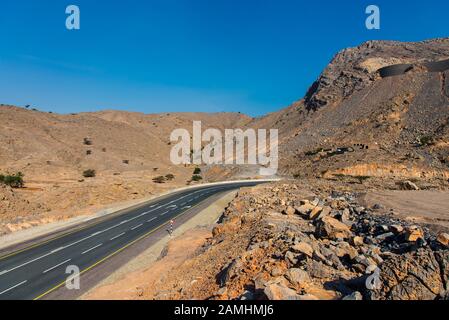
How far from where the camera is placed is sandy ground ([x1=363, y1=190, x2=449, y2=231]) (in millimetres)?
17844

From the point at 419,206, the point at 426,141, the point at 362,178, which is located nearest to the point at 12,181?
the point at 362,178

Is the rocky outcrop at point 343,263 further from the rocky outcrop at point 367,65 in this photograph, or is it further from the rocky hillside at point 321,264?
the rocky outcrop at point 367,65

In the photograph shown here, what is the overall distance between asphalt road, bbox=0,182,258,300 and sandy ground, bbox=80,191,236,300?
1908mm

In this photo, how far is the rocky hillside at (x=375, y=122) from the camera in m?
50.0

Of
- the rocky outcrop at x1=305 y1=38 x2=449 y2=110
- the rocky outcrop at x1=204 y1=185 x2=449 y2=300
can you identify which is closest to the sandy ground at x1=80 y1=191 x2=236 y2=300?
the rocky outcrop at x1=204 y1=185 x2=449 y2=300

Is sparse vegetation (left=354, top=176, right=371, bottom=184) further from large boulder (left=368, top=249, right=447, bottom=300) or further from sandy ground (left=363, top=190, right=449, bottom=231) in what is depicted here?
large boulder (left=368, top=249, right=447, bottom=300)

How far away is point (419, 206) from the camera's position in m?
22.8

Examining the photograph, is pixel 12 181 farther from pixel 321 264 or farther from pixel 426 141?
pixel 426 141

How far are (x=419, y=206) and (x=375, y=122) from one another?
50.0 m

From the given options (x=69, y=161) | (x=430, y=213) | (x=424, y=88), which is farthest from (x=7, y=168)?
(x=424, y=88)

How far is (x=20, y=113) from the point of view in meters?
92.4

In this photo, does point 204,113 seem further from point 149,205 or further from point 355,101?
Result: point 149,205

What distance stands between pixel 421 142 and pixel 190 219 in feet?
141

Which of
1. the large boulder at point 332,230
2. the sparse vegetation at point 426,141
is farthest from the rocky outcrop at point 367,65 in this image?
the large boulder at point 332,230
